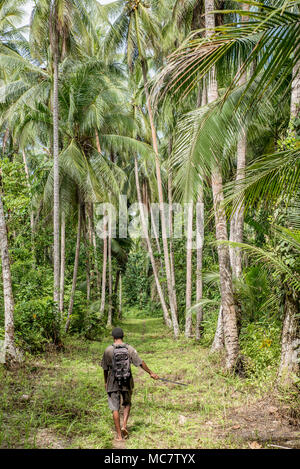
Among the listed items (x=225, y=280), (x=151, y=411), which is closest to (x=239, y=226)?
(x=225, y=280)

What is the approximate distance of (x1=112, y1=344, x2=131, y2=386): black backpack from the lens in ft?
15.5

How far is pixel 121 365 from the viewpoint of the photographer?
473 centimetres

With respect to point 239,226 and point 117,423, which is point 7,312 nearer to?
point 117,423

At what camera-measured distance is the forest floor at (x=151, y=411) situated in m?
4.57

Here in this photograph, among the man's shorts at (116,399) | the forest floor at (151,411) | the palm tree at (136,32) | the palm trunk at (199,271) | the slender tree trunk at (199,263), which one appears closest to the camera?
the forest floor at (151,411)

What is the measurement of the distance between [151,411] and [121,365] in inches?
63.0

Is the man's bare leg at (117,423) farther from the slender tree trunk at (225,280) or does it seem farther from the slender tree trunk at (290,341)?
the slender tree trunk at (225,280)

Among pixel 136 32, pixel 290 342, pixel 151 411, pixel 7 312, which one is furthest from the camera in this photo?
pixel 136 32

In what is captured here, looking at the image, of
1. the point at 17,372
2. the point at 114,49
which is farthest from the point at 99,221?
the point at 17,372

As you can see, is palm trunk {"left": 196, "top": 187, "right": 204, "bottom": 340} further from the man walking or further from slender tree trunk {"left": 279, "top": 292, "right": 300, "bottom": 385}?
the man walking

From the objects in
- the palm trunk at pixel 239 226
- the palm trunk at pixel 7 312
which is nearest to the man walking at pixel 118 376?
the palm trunk at pixel 7 312

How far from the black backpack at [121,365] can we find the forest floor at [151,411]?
707 millimetres
